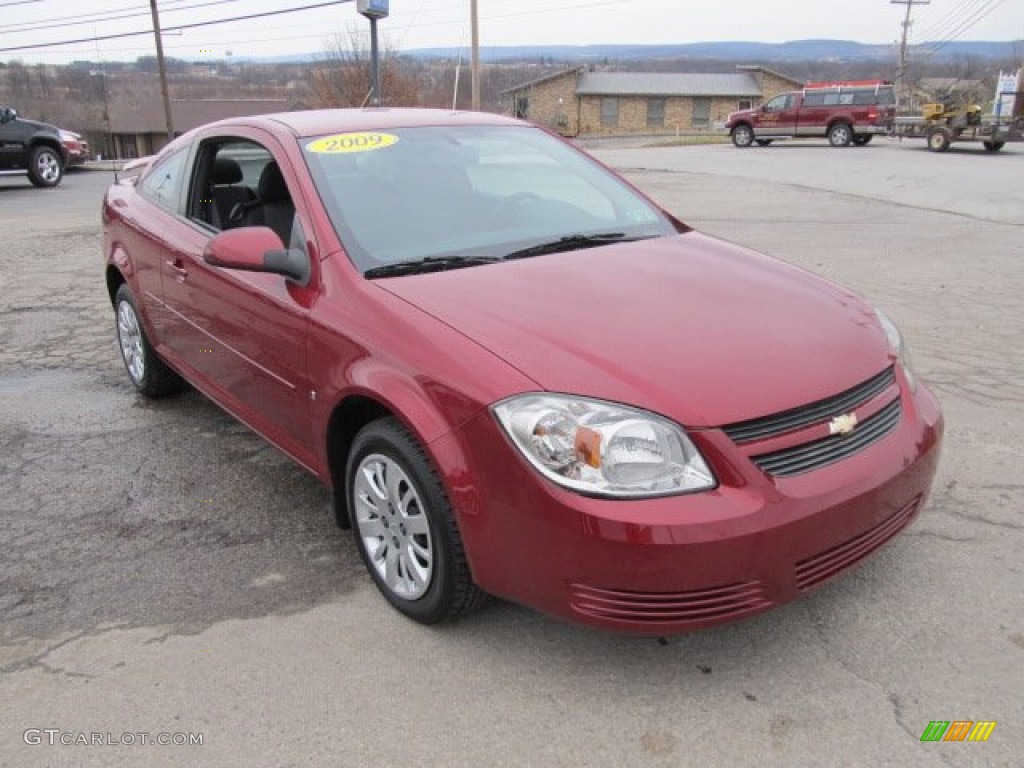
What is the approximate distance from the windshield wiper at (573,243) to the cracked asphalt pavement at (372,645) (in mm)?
1311

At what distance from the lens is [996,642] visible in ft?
8.55

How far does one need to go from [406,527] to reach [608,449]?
0.82 m

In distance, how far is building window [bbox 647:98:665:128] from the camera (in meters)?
68.9

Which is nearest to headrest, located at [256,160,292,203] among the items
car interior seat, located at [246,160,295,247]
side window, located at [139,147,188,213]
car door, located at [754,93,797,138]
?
car interior seat, located at [246,160,295,247]

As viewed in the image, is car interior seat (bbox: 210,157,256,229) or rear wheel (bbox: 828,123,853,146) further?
rear wheel (bbox: 828,123,853,146)

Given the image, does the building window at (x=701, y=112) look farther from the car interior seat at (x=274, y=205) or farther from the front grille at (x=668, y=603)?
the front grille at (x=668, y=603)

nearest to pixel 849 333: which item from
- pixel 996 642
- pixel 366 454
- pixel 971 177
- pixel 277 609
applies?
pixel 996 642

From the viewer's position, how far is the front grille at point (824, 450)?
2.32 m

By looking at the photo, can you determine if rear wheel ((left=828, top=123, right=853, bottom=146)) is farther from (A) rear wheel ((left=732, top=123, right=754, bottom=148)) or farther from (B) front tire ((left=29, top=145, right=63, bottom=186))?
(B) front tire ((left=29, top=145, right=63, bottom=186))

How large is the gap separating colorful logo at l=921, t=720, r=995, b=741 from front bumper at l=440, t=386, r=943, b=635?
0.46m

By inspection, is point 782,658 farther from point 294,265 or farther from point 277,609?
point 294,265

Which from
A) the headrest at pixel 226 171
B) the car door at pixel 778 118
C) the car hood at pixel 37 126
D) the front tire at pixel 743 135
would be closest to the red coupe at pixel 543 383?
the headrest at pixel 226 171

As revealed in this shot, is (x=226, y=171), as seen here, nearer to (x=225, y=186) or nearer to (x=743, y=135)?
(x=225, y=186)

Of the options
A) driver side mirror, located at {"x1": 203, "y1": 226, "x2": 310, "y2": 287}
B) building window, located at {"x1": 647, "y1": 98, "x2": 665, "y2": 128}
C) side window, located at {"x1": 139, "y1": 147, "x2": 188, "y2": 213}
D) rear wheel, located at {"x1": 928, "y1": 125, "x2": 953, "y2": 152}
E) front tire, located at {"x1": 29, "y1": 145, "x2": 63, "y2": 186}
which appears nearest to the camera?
driver side mirror, located at {"x1": 203, "y1": 226, "x2": 310, "y2": 287}
